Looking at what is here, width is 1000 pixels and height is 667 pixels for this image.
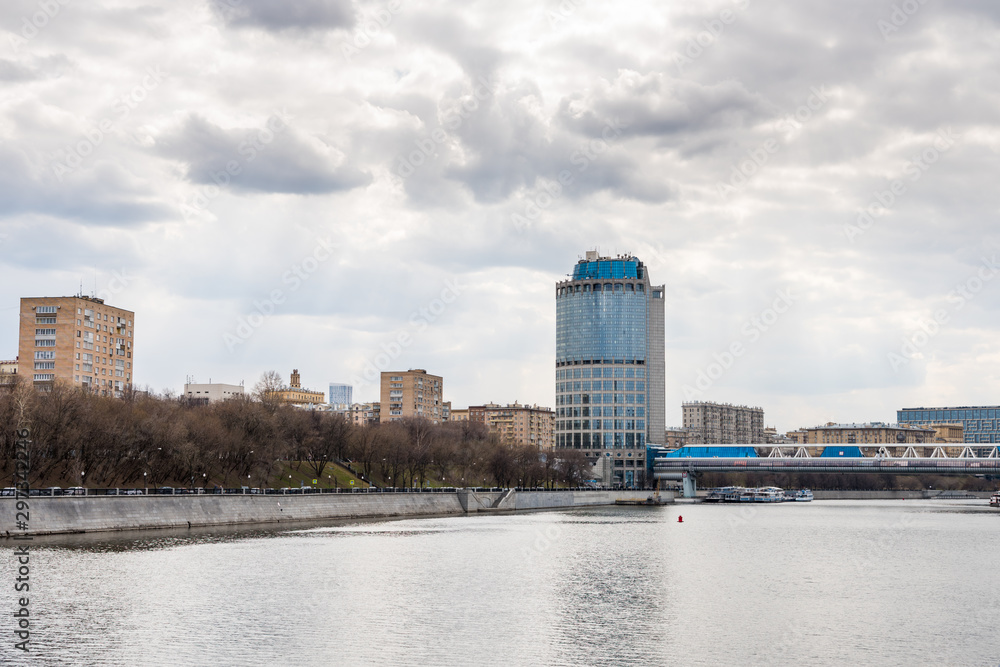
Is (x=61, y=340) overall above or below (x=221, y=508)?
above

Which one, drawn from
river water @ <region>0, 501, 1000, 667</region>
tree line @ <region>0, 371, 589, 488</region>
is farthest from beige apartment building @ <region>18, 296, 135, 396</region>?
river water @ <region>0, 501, 1000, 667</region>

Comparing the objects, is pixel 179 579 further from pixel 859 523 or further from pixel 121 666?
pixel 859 523

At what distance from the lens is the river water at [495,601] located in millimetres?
39594

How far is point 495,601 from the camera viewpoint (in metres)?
52.8

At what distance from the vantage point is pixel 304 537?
88625mm

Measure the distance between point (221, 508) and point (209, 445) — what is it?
20508 mm

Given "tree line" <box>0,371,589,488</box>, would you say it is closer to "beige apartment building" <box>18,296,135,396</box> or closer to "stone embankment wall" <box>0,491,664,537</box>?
"stone embankment wall" <box>0,491,664,537</box>

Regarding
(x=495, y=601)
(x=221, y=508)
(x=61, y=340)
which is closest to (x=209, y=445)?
(x=221, y=508)

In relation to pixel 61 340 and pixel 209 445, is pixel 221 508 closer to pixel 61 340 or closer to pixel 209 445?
pixel 209 445

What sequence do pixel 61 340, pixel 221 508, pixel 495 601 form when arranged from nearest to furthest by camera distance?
pixel 495 601, pixel 221 508, pixel 61 340

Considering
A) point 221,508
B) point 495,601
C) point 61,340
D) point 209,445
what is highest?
point 61,340

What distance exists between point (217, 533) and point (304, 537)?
754cm

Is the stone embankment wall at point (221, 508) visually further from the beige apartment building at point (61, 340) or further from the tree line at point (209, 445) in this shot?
the beige apartment building at point (61, 340)

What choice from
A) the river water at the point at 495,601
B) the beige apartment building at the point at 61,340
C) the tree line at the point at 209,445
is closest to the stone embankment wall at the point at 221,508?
the river water at the point at 495,601
